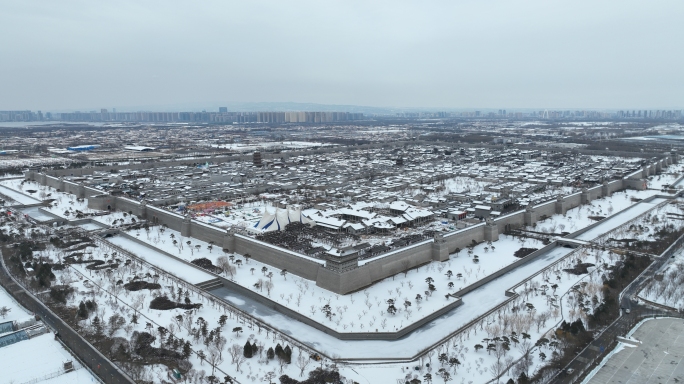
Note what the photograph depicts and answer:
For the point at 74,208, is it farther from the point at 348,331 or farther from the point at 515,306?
the point at 515,306

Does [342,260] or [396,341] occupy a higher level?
[342,260]

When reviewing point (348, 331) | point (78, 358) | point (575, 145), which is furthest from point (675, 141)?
point (78, 358)

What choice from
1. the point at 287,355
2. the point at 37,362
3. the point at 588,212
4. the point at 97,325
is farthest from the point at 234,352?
the point at 588,212

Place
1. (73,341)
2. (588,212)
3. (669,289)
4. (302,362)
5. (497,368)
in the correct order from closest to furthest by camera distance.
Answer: (497,368)
(302,362)
(73,341)
(669,289)
(588,212)

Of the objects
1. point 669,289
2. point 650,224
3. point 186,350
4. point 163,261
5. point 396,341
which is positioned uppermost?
point 650,224

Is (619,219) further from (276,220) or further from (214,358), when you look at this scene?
(214,358)

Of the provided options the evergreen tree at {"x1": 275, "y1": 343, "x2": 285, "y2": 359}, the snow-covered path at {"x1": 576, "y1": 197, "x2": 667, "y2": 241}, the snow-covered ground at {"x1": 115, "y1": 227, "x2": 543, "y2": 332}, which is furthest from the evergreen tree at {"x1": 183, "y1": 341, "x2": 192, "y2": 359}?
the snow-covered path at {"x1": 576, "y1": 197, "x2": 667, "y2": 241}
